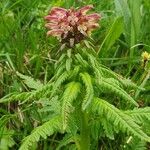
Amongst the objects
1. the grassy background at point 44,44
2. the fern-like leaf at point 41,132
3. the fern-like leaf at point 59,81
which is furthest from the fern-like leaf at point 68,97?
the grassy background at point 44,44

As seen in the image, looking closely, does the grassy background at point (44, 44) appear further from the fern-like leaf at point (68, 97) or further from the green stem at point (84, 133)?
the fern-like leaf at point (68, 97)

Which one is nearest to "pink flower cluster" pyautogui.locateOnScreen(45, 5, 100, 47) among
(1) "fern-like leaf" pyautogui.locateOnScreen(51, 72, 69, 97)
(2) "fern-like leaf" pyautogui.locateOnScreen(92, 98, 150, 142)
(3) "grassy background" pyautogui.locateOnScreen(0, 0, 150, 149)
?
(1) "fern-like leaf" pyautogui.locateOnScreen(51, 72, 69, 97)

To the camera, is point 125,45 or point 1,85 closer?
point 1,85

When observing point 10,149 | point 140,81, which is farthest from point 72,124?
point 140,81

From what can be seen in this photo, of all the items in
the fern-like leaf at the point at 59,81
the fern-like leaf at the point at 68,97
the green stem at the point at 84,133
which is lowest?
the green stem at the point at 84,133

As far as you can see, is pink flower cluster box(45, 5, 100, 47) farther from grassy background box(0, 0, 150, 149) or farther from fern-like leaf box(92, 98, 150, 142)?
grassy background box(0, 0, 150, 149)

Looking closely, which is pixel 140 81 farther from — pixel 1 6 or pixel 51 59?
pixel 1 6
